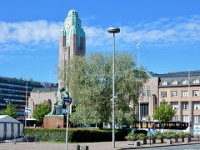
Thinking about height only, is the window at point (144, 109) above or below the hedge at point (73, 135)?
above

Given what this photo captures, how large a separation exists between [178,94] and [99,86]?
61.9 meters

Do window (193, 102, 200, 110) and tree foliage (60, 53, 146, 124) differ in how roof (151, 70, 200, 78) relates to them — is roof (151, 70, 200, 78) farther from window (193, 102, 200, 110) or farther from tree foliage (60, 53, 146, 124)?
tree foliage (60, 53, 146, 124)

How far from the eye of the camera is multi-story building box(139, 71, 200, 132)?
109 metres

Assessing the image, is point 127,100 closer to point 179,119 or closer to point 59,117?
point 59,117

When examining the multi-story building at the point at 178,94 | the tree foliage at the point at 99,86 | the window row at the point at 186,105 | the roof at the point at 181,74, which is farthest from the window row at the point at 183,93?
the tree foliage at the point at 99,86

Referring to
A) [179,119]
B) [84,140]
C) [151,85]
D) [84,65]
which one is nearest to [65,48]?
[151,85]

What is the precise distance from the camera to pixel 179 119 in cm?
11138

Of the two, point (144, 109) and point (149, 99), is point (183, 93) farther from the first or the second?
point (144, 109)

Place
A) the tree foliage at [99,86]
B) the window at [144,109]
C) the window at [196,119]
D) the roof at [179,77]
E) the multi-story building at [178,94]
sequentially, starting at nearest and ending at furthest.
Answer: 1. the tree foliage at [99,86]
2. the window at [196,119]
3. the multi-story building at [178,94]
4. the roof at [179,77]
5. the window at [144,109]

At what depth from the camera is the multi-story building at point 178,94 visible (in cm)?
10912

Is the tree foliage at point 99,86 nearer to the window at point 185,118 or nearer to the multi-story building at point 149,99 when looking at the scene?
the window at point 185,118

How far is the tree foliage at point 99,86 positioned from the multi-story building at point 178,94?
166 ft

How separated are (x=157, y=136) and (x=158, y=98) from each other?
230 ft

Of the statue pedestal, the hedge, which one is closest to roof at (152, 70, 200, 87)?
the hedge
